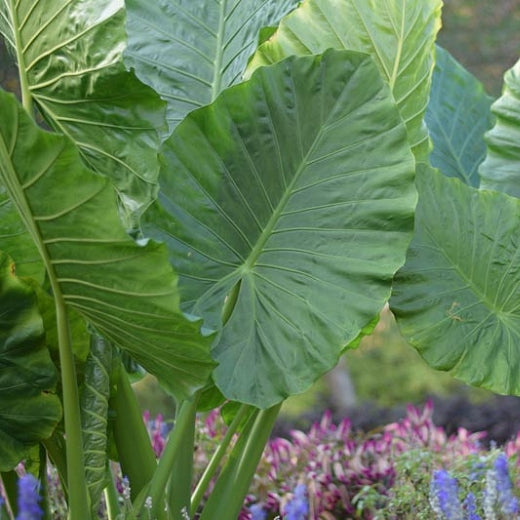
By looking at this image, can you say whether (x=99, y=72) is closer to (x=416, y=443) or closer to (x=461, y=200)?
(x=461, y=200)

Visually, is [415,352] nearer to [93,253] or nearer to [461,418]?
[461,418]

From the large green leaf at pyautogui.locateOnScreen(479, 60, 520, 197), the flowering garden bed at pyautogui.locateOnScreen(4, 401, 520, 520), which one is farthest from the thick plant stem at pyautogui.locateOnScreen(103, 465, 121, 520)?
the large green leaf at pyautogui.locateOnScreen(479, 60, 520, 197)

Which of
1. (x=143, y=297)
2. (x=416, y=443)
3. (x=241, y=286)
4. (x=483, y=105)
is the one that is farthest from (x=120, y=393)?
(x=483, y=105)

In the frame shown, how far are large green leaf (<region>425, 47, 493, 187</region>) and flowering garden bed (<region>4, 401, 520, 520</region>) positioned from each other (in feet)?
2.37

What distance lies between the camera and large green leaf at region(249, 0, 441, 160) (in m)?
1.94

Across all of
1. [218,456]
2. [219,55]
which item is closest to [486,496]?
[218,456]

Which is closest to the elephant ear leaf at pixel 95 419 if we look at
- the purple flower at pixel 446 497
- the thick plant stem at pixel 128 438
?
the thick plant stem at pixel 128 438

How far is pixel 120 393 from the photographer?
5.98 feet

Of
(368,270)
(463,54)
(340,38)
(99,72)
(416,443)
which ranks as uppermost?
(463,54)

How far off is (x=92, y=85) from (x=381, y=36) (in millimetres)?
626

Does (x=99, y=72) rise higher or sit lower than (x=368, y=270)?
higher

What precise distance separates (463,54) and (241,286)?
6.37 meters

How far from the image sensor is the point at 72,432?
1619mm

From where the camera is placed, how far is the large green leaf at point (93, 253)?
4.33 feet
